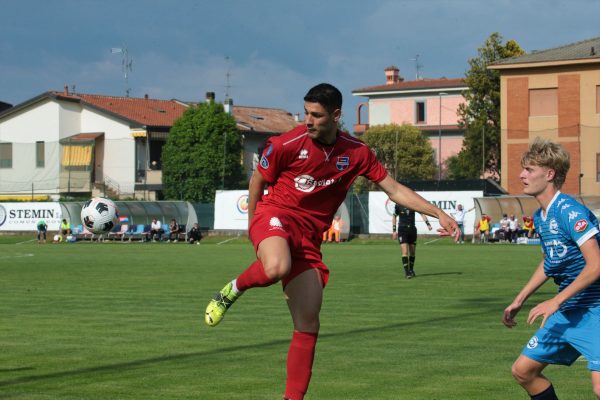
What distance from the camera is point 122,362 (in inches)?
441

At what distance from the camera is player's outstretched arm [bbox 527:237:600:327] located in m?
6.61

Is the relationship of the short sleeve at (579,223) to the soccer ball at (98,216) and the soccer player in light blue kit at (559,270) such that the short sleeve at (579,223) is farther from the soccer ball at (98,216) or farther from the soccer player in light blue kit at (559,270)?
the soccer ball at (98,216)

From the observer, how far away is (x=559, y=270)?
23.3ft

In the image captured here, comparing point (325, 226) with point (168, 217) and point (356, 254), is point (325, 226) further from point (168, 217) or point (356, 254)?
point (168, 217)

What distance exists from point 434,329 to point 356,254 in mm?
24768

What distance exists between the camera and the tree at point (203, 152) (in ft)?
220

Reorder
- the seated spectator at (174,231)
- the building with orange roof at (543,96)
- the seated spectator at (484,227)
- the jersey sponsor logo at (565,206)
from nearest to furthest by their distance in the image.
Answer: the jersey sponsor logo at (565,206)
the seated spectator at (484,227)
the seated spectator at (174,231)
the building with orange roof at (543,96)

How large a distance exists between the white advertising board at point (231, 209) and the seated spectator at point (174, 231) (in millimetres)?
2135

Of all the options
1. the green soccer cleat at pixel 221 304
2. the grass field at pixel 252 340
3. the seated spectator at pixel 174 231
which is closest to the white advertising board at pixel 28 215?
the seated spectator at pixel 174 231

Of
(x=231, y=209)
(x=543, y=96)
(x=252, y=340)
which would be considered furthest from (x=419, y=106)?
(x=252, y=340)

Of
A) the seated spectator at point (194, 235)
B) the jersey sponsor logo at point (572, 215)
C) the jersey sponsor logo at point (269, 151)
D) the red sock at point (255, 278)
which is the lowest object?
the seated spectator at point (194, 235)

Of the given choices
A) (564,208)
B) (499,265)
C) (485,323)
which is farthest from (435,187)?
(564,208)

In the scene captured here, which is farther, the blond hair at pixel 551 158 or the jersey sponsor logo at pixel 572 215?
the blond hair at pixel 551 158

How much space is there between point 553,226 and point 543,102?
2288 inches
